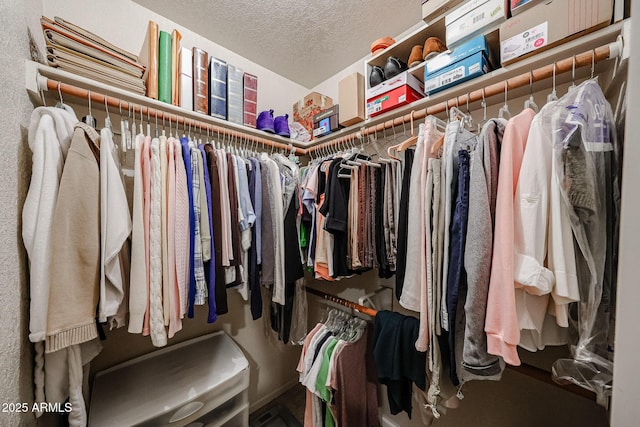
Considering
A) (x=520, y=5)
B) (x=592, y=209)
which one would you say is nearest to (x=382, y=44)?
(x=520, y=5)

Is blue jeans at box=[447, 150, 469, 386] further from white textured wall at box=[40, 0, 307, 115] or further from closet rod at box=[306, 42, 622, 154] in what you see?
white textured wall at box=[40, 0, 307, 115]

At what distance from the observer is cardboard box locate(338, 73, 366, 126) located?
1.25 meters

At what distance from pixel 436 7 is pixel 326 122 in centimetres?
74

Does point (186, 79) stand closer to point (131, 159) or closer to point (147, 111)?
point (147, 111)

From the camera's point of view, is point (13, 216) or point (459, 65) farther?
point (459, 65)

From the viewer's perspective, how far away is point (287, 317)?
1.43m

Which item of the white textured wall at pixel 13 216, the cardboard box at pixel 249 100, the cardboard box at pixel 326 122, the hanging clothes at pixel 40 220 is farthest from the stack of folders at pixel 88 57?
the cardboard box at pixel 326 122

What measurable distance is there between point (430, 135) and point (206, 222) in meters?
0.89

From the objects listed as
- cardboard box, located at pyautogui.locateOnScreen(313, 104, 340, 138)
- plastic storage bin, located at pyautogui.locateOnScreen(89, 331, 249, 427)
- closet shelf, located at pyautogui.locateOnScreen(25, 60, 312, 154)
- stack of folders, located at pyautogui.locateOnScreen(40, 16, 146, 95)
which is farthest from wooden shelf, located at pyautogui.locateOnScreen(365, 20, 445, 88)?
plastic storage bin, located at pyautogui.locateOnScreen(89, 331, 249, 427)

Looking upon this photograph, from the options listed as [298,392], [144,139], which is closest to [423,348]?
[144,139]

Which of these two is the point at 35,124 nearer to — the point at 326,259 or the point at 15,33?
the point at 15,33

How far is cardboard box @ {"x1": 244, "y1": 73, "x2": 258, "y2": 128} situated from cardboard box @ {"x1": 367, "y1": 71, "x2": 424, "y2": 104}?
0.72 meters

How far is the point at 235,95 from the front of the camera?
127 cm

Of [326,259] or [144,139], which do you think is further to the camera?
[326,259]
